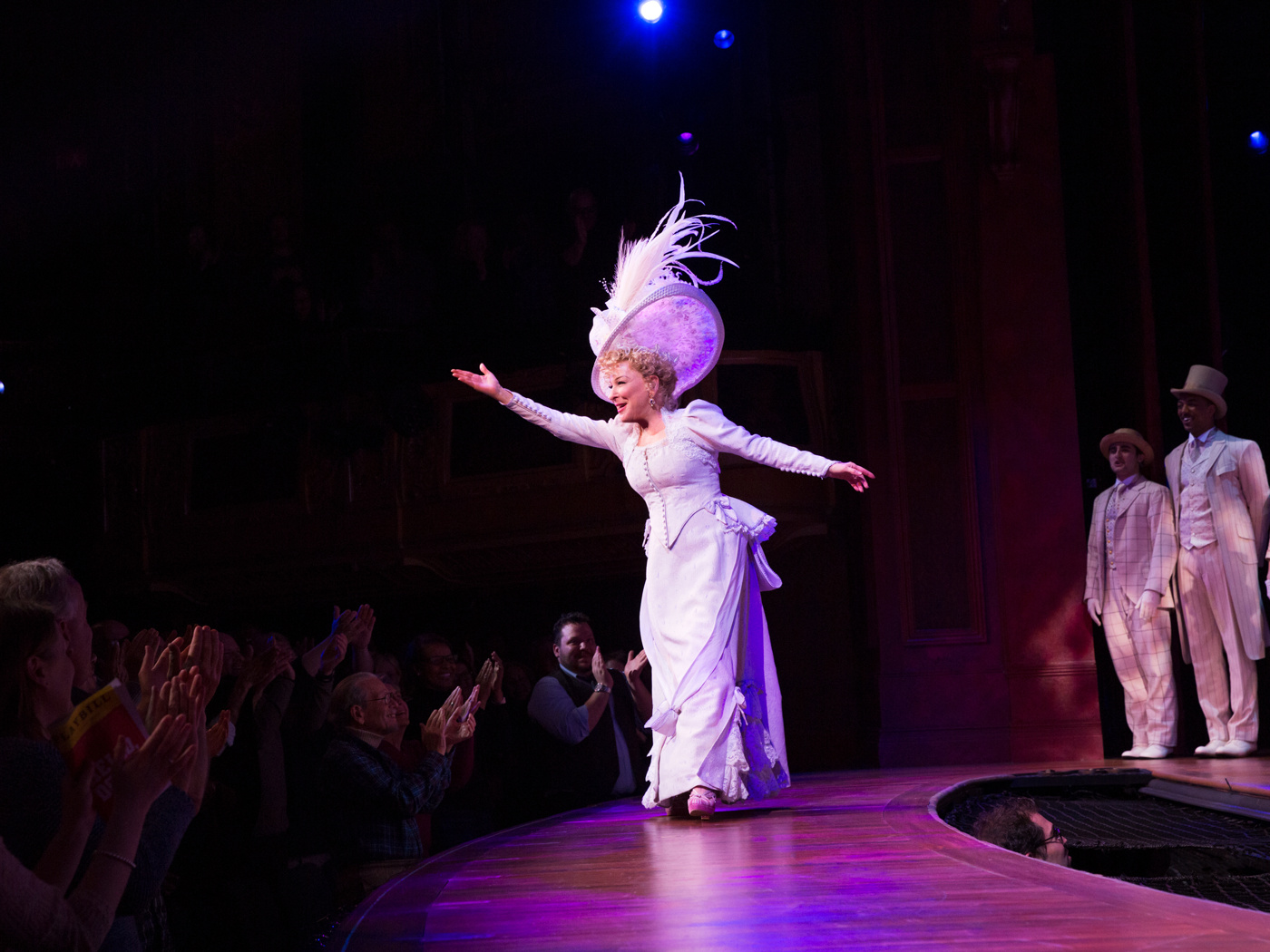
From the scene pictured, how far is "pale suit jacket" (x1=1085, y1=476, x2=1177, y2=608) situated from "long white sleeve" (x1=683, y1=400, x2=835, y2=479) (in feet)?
10.0

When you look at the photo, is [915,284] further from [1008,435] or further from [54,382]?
[54,382]

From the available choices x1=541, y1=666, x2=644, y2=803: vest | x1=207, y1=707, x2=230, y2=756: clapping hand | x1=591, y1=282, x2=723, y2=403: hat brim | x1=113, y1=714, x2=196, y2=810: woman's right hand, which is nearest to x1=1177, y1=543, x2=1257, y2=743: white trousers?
x1=541, y1=666, x2=644, y2=803: vest

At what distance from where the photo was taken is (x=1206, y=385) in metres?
6.65

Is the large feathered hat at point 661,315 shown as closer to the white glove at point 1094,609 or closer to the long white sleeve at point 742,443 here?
the long white sleeve at point 742,443

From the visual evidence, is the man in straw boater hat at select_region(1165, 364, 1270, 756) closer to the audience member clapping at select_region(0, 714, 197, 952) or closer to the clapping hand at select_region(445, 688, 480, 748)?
the clapping hand at select_region(445, 688, 480, 748)

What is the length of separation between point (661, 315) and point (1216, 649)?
3696 millimetres

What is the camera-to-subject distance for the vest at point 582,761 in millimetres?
5414

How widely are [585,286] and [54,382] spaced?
415cm

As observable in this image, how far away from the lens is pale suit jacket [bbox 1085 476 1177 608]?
6730 millimetres

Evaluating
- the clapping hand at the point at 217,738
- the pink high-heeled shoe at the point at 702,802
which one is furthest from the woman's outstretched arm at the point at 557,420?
the clapping hand at the point at 217,738

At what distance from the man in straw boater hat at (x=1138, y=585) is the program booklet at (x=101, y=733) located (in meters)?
5.83

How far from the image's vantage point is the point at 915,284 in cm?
788

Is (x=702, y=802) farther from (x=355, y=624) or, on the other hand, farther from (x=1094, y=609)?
(x=1094, y=609)

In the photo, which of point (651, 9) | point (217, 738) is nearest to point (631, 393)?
point (217, 738)
